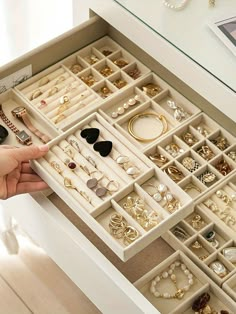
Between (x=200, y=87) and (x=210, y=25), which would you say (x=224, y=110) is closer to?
(x=200, y=87)

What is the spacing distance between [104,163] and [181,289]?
0.32m

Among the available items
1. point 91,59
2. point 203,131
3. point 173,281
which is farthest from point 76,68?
point 173,281

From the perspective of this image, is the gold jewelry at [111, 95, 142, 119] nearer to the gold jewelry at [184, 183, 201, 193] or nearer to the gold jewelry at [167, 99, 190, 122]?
the gold jewelry at [167, 99, 190, 122]

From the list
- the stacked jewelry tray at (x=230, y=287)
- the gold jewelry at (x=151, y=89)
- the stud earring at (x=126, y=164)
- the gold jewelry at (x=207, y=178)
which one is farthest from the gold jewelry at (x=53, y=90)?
the stacked jewelry tray at (x=230, y=287)

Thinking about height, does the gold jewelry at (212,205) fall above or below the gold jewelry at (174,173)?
below

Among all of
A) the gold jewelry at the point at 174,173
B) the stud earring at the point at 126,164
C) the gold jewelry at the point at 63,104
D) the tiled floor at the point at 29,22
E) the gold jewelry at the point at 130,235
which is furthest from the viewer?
the tiled floor at the point at 29,22

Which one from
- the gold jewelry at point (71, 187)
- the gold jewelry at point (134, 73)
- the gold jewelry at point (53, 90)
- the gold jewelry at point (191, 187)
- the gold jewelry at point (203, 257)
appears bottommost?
the gold jewelry at point (203, 257)

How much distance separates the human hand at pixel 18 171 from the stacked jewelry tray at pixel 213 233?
315 mm

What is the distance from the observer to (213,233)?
61.4 inches

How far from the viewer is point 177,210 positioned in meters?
1.39

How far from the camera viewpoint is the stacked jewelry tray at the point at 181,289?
146 centimetres

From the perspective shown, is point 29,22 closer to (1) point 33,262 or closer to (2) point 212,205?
(1) point 33,262

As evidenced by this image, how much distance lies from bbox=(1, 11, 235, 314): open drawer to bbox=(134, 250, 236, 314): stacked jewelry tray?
0.11 feet

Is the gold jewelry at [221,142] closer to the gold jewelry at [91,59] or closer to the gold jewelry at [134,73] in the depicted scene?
the gold jewelry at [134,73]
